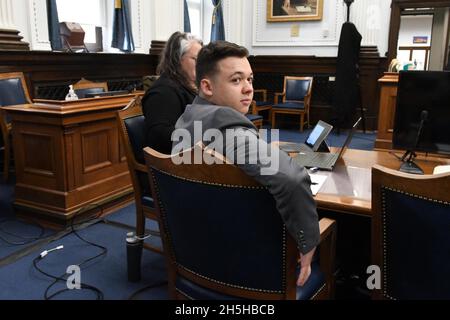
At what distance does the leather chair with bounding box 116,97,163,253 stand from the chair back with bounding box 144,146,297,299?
0.96m

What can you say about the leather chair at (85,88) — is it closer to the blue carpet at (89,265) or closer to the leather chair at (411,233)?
the blue carpet at (89,265)

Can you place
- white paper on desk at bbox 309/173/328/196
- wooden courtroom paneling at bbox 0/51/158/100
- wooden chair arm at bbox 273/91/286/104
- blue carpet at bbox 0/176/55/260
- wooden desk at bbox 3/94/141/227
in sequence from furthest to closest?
wooden chair arm at bbox 273/91/286/104 < wooden courtroom paneling at bbox 0/51/158/100 < wooden desk at bbox 3/94/141/227 < blue carpet at bbox 0/176/55/260 < white paper on desk at bbox 309/173/328/196

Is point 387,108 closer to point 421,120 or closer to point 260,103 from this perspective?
point 260,103

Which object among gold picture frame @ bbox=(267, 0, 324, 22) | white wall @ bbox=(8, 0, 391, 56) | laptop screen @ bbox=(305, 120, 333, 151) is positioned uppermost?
gold picture frame @ bbox=(267, 0, 324, 22)

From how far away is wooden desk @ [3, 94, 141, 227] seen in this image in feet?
9.84

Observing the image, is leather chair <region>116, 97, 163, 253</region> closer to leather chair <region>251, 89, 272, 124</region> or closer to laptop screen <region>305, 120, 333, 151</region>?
laptop screen <region>305, 120, 333, 151</region>

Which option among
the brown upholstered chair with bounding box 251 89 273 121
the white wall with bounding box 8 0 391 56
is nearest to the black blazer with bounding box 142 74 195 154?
the white wall with bounding box 8 0 391 56

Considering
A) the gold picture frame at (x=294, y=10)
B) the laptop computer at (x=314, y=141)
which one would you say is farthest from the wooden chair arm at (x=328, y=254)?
the gold picture frame at (x=294, y=10)

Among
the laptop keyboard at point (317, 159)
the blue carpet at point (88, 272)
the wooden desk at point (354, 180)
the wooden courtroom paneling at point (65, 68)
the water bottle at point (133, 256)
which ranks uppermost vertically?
the wooden courtroom paneling at point (65, 68)

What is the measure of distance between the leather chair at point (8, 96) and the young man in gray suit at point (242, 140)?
301 cm

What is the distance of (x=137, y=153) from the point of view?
2314mm

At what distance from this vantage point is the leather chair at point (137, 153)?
224 centimetres

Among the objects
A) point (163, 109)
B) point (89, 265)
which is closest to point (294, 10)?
point (163, 109)

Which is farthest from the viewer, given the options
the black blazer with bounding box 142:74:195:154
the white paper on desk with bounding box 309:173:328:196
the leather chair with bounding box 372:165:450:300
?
the black blazer with bounding box 142:74:195:154
